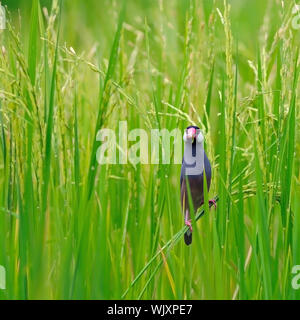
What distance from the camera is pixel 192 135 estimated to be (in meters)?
1.46

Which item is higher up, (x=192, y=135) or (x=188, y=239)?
(x=192, y=135)

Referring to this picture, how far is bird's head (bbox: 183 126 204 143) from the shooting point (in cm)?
146

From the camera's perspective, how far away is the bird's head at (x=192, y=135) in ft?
4.80

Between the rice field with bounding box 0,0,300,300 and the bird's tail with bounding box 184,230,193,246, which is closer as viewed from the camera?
the rice field with bounding box 0,0,300,300

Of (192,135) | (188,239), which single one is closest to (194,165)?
(192,135)

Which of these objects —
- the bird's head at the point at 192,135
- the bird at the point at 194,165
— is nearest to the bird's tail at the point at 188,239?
the bird at the point at 194,165

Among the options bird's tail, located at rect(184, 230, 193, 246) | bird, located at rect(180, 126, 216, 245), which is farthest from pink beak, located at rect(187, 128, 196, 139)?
bird's tail, located at rect(184, 230, 193, 246)

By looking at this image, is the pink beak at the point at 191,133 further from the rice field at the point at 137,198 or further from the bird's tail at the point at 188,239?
the bird's tail at the point at 188,239

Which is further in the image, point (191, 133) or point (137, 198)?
point (137, 198)

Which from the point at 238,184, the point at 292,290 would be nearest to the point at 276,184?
the point at 238,184

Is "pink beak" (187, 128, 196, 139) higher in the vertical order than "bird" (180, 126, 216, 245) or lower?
higher

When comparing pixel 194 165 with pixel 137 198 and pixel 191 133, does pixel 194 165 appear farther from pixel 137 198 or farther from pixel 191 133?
pixel 137 198

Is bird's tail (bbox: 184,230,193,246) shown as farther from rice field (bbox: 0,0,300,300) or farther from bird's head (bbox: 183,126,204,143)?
bird's head (bbox: 183,126,204,143)
